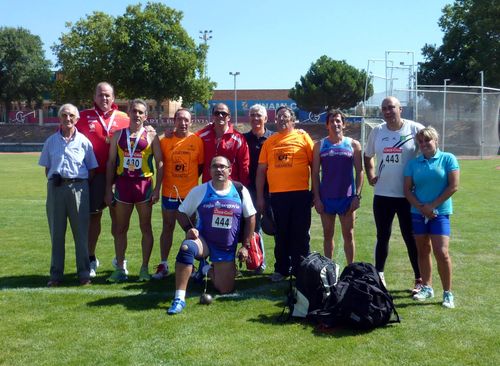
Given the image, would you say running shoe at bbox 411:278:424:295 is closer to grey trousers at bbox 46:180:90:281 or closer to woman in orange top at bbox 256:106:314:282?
woman in orange top at bbox 256:106:314:282

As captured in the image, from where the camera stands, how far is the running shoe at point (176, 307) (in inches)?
216

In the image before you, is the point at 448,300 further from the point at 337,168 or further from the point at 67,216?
the point at 67,216

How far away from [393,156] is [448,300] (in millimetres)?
1569

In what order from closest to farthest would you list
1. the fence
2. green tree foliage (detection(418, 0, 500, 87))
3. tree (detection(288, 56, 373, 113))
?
the fence < green tree foliage (detection(418, 0, 500, 87)) < tree (detection(288, 56, 373, 113))

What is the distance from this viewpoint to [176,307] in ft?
18.1

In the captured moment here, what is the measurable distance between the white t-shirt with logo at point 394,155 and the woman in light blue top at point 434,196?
11.2 inches

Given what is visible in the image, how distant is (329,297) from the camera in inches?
205

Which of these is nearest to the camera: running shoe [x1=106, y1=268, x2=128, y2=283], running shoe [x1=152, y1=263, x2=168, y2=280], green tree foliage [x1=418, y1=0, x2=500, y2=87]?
running shoe [x1=106, y1=268, x2=128, y2=283]

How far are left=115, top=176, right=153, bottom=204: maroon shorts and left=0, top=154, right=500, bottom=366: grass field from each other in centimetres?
98

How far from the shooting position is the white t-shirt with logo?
20.0 ft

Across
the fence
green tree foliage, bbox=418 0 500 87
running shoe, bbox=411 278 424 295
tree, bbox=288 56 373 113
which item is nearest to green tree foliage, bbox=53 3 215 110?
tree, bbox=288 56 373 113

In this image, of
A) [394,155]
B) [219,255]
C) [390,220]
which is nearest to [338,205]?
[390,220]

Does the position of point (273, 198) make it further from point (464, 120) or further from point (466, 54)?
point (466, 54)

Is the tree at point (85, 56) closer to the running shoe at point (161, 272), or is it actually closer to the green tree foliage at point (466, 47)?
the green tree foliage at point (466, 47)
